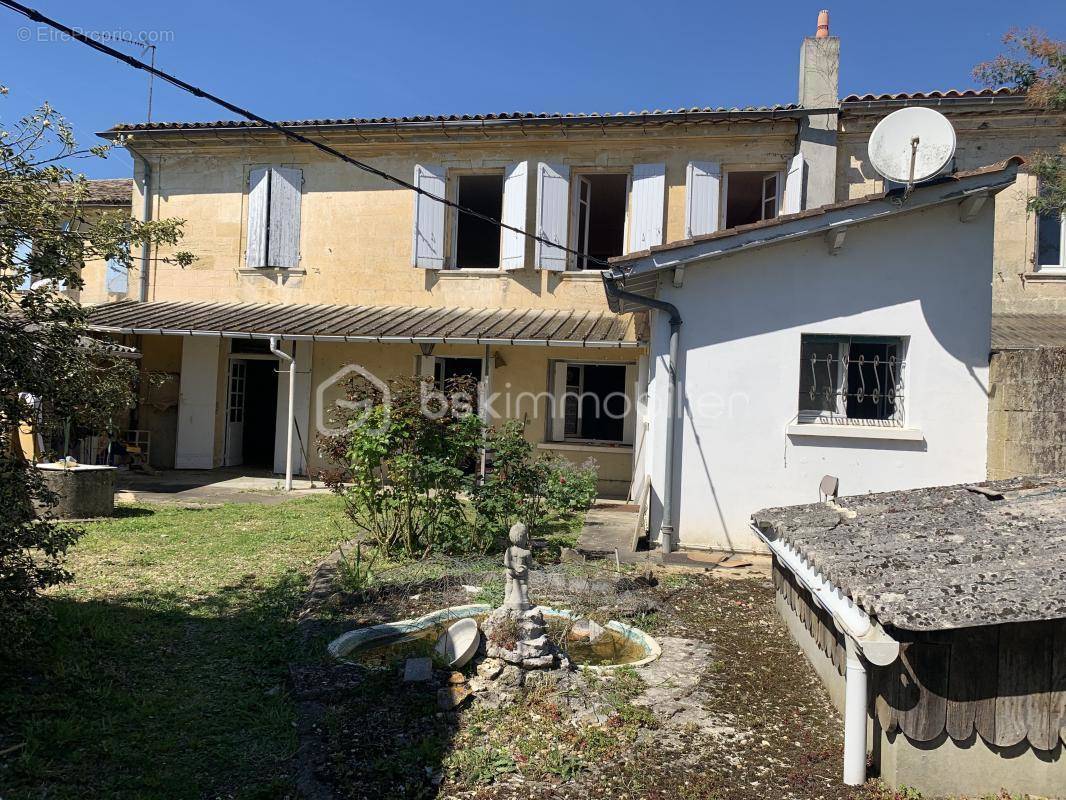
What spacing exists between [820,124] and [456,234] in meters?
6.27

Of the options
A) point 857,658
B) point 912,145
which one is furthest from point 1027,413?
point 857,658

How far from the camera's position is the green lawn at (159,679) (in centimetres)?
328

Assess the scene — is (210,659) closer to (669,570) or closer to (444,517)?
(444,517)

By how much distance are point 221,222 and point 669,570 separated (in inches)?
432

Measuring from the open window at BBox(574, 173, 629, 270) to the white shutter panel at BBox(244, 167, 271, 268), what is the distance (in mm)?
5767

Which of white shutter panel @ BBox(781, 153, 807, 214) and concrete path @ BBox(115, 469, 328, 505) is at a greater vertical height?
white shutter panel @ BBox(781, 153, 807, 214)

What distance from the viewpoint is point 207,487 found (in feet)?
37.6

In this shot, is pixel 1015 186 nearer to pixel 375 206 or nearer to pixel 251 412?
pixel 375 206

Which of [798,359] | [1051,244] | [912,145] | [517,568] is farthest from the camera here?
[1051,244]

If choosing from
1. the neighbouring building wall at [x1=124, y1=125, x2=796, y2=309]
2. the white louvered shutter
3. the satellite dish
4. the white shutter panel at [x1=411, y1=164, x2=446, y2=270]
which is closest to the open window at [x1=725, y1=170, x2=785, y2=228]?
the neighbouring building wall at [x1=124, y1=125, x2=796, y2=309]

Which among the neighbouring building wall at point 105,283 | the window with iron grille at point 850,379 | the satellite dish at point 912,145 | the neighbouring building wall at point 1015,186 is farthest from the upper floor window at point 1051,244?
the neighbouring building wall at point 105,283

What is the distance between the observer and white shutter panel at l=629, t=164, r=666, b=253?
11664mm

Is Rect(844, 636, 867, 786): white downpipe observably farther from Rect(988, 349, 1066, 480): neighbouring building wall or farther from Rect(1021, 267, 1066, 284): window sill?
Rect(1021, 267, 1066, 284): window sill

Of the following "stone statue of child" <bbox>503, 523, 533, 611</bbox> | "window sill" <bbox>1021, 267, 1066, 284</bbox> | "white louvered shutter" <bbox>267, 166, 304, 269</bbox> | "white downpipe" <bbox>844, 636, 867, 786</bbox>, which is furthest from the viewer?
"white louvered shutter" <bbox>267, 166, 304, 269</bbox>
